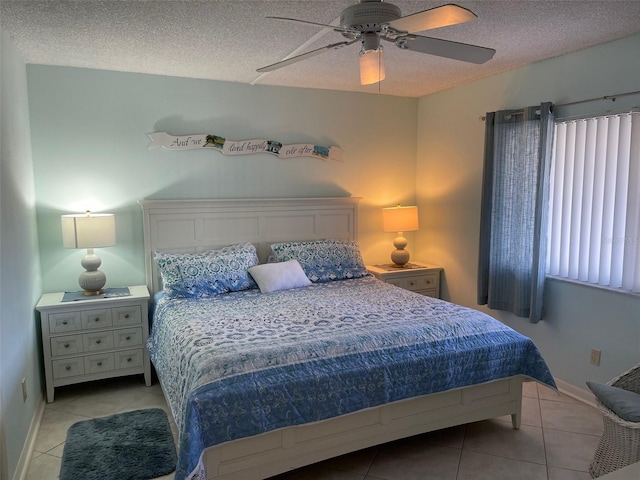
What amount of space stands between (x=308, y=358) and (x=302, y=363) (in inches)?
1.7

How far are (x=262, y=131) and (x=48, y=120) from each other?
165 cm

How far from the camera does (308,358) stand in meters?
2.37

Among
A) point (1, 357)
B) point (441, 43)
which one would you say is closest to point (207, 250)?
Answer: point (1, 357)

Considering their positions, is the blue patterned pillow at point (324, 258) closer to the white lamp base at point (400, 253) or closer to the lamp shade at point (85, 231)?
the white lamp base at point (400, 253)

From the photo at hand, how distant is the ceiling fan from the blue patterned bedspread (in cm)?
140

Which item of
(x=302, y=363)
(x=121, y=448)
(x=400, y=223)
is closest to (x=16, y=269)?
(x=121, y=448)

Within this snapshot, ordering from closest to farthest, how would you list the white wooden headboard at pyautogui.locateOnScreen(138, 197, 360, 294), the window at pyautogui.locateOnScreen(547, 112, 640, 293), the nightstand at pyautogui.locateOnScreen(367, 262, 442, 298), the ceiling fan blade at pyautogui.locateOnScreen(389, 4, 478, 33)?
1. the ceiling fan blade at pyautogui.locateOnScreen(389, 4, 478, 33)
2. the window at pyautogui.locateOnScreen(547, 112, 640, 293)
3. the white wooden headboard at pyautogui.locateOnScreen(138, 197, 360, 294)
4. the nightstand at pyautogui.locateOnScreen(367, 262, 442, 298)

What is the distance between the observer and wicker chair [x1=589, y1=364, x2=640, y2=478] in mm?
2162

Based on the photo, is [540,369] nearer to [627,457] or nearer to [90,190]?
[627,457]

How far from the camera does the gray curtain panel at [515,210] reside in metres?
3.46

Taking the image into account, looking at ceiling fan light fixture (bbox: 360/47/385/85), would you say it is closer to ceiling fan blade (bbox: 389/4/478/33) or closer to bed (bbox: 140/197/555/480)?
ceiling fan blade (bbox: 389/4/478/33)

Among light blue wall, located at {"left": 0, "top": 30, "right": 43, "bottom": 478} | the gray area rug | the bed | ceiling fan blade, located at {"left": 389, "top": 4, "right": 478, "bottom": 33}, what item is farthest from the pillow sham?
light blue wall, located at {"left": 0, "top": 30, "right": 43, "bottom": 478}

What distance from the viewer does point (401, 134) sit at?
4.85 meters

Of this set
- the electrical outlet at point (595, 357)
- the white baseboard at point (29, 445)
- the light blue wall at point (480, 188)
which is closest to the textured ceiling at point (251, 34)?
the light blue wall at point (480, 188)
